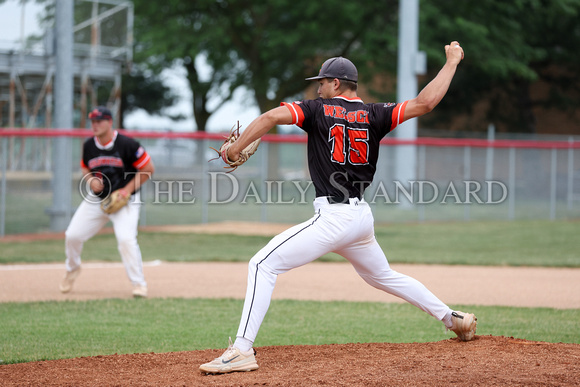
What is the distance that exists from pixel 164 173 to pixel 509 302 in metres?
11.0

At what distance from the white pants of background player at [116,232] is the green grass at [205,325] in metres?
0.44

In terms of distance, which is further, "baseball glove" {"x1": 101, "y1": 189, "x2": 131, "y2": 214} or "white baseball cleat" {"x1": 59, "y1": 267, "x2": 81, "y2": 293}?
"white baseball cleat" {"x1": 59, "y1": 267, "x2": 81, "y2": 293}

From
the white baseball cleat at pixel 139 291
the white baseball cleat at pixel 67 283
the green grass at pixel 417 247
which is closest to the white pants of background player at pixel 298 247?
the white baseball cleat at pixel 139 291

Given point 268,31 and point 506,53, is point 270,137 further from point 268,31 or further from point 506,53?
point 506,53

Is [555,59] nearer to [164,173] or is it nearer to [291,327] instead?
[164,173]

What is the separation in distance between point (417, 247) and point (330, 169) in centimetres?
971

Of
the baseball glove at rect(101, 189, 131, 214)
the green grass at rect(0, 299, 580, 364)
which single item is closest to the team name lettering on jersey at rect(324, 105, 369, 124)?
the green grass at rect(0, 299, 580, 364)

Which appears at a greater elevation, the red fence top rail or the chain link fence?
the red fence top rail

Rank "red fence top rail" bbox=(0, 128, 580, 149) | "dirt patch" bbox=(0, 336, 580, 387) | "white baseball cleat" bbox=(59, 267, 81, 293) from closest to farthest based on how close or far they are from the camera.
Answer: "dirt patch" bbox=(0, 336, 580, 387) → "white baseball cleat" bbox=(59, 267, 81, 293) → "red fence top rail" bbox=(0, 128, 580, 149)

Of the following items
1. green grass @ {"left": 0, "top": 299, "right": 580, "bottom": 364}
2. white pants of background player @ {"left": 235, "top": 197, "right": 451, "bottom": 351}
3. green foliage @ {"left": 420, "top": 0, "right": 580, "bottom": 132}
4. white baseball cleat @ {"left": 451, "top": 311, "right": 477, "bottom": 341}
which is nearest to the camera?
white pants of background player @ {"left": 235, "top": 197, "right": 451, "bottom": 351}

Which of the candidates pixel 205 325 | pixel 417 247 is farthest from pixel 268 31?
pixel 205 325

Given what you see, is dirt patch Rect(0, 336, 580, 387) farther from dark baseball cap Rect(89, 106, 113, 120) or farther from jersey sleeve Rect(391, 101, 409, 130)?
dark baseball cap Rect(89, 106, 113, 120)

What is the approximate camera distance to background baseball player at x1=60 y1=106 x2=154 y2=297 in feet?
26.3

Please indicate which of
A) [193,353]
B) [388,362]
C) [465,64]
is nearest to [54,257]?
[193,353]
